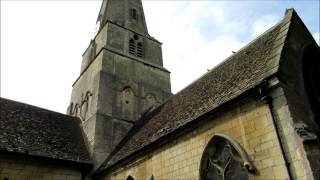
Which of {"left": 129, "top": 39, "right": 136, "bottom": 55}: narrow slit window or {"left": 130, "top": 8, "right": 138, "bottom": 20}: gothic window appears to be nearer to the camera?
{"left": 129, "top": 39, "right": 136, "bottom": 55}: narrow slit window

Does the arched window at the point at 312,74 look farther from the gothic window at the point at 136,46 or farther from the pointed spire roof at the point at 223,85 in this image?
the gothic window at the point at 136,46

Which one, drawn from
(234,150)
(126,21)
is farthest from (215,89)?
(126,21)

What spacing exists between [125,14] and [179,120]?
1349cm

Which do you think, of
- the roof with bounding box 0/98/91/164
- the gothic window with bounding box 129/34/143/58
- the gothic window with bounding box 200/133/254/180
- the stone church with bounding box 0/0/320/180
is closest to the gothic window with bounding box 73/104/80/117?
the stone church with bounding box 0/0/320/180

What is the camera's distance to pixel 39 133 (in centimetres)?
1340

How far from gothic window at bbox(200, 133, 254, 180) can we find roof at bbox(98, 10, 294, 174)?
3.30 ft

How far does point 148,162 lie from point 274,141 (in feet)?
16.5

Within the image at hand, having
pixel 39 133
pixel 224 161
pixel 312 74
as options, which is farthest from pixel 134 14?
pixel 224 161

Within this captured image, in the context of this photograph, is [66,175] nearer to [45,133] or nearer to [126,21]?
[45,133]

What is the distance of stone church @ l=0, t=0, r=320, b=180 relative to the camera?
691 centimetres

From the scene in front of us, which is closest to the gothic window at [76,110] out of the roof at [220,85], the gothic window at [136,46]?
the gothic window at [136,46]

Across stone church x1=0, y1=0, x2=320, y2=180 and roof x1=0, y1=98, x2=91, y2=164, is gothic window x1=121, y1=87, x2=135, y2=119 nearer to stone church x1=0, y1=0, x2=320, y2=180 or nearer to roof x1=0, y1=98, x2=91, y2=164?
stone church x1=0, y1=0, x2=320, y2=180

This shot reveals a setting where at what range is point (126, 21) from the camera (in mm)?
20906

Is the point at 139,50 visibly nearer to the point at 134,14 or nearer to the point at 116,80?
the point at 116,80
